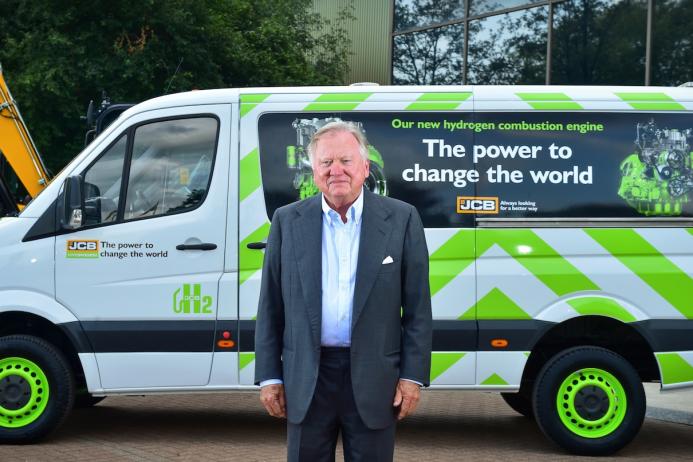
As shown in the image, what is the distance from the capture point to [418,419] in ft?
29.1

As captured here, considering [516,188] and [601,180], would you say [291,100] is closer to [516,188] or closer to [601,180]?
[516,188]

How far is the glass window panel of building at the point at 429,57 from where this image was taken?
835 inches

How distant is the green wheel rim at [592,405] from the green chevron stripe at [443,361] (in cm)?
74

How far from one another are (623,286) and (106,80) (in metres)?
11.7

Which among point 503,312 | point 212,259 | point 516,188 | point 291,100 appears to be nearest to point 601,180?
point 516,188

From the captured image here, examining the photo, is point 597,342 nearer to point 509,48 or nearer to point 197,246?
point 197,246

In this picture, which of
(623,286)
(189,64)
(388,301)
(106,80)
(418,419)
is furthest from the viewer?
(189,64)

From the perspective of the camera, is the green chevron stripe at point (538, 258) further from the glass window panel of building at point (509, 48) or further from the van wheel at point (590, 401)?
the glass window panel of building at point (509, 48)

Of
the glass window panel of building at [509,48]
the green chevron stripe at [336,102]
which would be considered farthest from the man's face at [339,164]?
the glass window panel of building at [509,48]

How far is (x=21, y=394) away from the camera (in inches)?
291

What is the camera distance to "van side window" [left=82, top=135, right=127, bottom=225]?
24.2ft

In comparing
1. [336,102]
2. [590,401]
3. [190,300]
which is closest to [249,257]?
[190,300]

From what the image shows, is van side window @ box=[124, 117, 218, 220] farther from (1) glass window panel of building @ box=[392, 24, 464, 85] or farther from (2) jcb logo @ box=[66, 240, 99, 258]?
A: (1) glass window panel of building @ box=[392, 24, 464, 85]

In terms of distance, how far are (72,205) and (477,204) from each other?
108 inches
